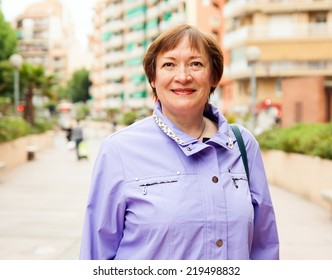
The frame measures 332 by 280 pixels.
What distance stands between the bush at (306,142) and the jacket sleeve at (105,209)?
928cm

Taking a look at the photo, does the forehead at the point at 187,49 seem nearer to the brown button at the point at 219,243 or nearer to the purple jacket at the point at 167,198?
the purple jacket at the point at 167,198

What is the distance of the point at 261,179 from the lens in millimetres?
2648

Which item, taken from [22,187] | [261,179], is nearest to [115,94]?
[22,187]

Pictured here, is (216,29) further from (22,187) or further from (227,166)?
(227,166)

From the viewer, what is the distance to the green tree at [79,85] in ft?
371

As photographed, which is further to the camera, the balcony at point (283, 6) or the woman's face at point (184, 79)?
the balcony at point (283, 6)

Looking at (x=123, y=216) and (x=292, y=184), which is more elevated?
(x=123, y=216)

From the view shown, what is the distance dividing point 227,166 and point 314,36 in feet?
157

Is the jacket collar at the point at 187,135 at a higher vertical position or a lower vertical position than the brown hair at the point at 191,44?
lower

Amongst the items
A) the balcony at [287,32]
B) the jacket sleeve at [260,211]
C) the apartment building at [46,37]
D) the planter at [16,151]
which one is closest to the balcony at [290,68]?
the balcony at [287,32]

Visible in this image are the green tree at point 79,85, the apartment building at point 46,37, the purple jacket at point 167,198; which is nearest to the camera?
the purple jacket at point 167,198

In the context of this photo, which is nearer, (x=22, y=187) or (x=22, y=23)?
(x=22, y=187)

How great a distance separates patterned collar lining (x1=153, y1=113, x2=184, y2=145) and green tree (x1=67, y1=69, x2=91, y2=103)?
11161 cm
